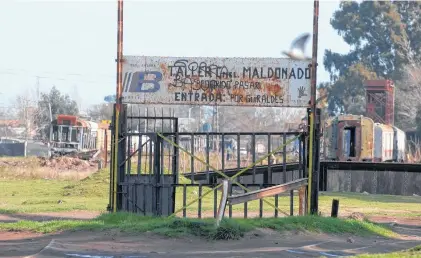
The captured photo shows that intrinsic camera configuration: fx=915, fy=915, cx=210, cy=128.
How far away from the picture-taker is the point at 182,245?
1681cm

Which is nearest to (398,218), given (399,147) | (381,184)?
(381,184)

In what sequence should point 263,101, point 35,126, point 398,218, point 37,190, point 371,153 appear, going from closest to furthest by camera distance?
point 263,101 < point 398,218 < point 37,190 < point 371,153 < point 35,126

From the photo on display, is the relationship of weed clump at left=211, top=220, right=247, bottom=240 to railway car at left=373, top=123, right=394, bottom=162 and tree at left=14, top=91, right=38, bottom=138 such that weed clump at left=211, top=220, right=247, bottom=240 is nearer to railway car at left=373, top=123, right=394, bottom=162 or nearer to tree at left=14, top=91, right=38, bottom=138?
railway car at left=373, top=123, right=394, bottom=162

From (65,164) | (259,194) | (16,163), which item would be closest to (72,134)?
(65,164)

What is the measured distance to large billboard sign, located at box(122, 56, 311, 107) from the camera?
2209 cm

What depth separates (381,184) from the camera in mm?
32062

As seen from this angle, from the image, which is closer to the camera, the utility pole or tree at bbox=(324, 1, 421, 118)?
the utility pole

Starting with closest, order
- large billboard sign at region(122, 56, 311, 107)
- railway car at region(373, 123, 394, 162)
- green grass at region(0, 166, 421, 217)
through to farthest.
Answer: large billboard sign at region(122, 56, 311, 107), green grass at region(0, 166, 421, 217), railway car at region(373, 123, 394, 162)

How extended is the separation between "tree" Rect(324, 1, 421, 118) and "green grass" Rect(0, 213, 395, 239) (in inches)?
2504

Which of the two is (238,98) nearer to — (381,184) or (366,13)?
(381,184)

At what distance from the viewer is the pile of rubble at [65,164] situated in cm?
5777

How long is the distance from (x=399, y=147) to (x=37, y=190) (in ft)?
103

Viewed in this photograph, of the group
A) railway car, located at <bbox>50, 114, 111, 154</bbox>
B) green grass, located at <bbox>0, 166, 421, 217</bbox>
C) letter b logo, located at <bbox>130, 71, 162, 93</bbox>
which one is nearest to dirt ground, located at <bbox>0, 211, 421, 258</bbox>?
letter b logo, located at <bbox>130, 71, 162, 93</bbox>

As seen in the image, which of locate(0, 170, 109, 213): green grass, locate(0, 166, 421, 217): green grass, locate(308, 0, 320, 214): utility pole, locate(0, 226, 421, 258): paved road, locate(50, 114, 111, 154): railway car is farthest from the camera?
locate(50, 114, 111, 154): railway car
